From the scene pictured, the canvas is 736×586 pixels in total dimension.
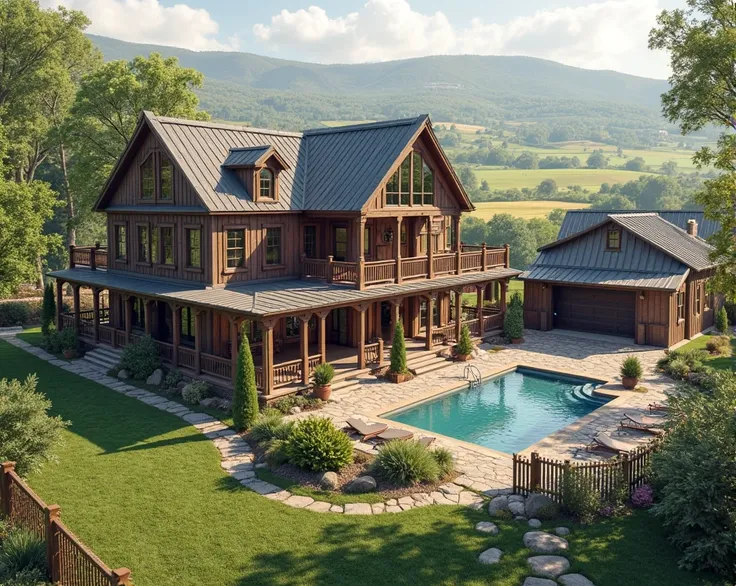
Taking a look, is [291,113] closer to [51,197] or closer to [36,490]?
[51,197]

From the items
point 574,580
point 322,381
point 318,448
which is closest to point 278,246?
point 322,381

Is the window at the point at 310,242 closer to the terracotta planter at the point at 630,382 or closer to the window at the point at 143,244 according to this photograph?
the window at the point at 143,244

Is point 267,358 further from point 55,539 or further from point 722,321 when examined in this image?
point 722,321

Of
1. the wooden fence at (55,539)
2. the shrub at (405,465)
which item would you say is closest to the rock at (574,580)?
the shrub at (405,465)

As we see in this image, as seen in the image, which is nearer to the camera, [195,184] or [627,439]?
[627,439]

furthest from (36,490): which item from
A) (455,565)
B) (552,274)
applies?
(552,274)

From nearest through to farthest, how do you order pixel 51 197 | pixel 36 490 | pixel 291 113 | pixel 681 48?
pixel 36 490
pixel 681 48
pixel 51 197
pixel 291 113

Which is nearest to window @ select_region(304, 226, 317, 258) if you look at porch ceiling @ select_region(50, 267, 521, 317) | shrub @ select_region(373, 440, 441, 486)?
porch ceiling @ select_region(50, 267, 521, 317)
